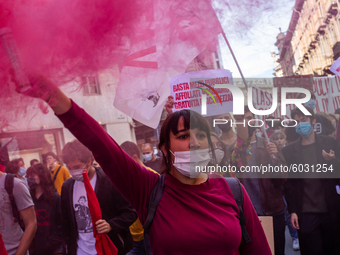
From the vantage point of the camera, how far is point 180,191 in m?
1.72

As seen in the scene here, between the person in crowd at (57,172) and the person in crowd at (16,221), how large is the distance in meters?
2.27

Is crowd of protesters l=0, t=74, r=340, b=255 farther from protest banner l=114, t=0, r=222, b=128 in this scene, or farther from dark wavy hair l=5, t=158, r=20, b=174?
protest banner l=114, t=0, r=222, b=128

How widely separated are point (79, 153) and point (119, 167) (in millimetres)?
1814

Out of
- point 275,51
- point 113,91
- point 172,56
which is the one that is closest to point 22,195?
point 113,91

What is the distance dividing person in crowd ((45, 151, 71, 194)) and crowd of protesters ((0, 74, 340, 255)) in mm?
38

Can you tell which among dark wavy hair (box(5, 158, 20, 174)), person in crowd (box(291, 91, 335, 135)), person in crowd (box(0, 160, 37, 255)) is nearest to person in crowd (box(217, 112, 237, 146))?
person in crowd (box(291, 91, 335, 135))

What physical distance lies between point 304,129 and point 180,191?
2.36 metres

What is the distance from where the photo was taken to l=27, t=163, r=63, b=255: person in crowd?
149 inches

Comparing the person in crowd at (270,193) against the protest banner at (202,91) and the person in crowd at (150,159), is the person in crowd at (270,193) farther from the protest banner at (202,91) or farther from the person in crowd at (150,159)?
the person in crowd at (150,159)

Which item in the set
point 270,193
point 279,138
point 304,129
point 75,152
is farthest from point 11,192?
point 304,129

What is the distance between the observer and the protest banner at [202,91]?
225 cm

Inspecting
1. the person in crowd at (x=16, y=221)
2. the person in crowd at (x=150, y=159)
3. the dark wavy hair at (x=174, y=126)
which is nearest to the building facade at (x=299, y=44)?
the dark wavy hair at (x=174, y=126)

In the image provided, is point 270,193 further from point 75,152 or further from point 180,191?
point 180,191

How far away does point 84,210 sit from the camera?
319 cm
